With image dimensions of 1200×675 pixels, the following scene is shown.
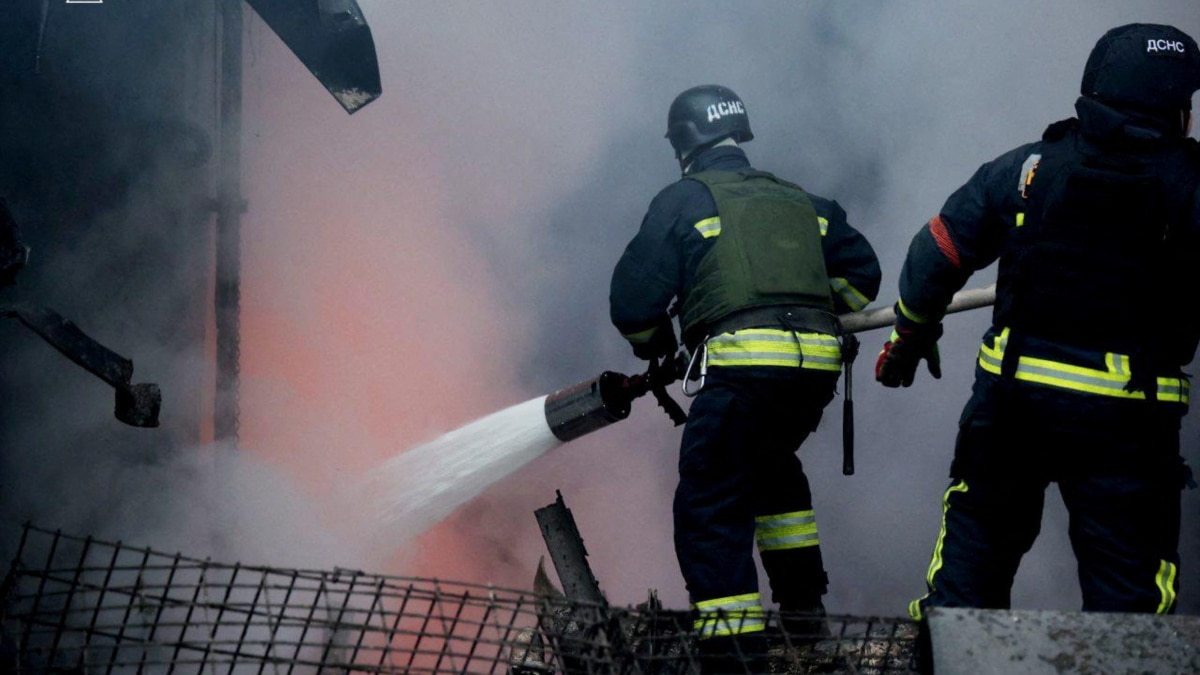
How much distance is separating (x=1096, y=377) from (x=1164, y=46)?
1.02m

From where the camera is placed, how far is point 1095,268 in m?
3.73

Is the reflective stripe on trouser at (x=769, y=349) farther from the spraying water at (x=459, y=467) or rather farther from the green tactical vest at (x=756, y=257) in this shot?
the spraying water at (x=459, y=467)

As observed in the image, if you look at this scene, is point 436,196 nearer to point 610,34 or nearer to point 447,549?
point 610,34

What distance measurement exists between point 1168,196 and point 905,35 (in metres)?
4.01

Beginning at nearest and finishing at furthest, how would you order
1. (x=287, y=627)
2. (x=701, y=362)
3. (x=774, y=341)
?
(x=287, y=627), (x=774, y=341), (x=701, y=362)

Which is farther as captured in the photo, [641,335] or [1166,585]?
[641,335]

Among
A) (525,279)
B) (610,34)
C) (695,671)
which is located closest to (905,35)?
(610,34)

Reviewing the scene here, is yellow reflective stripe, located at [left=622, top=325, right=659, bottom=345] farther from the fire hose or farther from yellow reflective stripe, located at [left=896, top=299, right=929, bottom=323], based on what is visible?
yellow reflective stripe, located at [left=896, top=299, right=929, bottom=323]

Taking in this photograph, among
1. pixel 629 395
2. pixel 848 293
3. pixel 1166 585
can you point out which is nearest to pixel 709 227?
pixel 848 293

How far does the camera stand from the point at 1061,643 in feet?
9.76

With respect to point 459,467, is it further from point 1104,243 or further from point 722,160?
point 1104,243

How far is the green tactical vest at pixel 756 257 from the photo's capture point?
4664 mm

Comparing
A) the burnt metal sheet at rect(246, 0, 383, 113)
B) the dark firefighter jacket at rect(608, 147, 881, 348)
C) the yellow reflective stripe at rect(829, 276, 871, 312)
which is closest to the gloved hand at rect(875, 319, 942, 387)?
the yellow reflective stripe at rect(829, 276, 871, 312)

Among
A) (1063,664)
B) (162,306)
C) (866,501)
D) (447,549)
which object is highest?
(1063,664)
